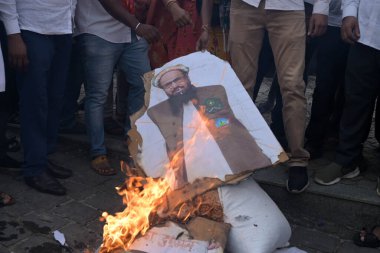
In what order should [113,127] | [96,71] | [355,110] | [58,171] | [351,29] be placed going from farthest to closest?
[113,127], [58,171], [96,71], [355,110], [351,29]

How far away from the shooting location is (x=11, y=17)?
3.13 metres

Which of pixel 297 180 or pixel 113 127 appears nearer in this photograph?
pixel 297 180

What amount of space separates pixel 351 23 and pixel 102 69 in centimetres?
188

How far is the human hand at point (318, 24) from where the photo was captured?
3368 millimetres

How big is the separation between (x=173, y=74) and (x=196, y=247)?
1.12 m

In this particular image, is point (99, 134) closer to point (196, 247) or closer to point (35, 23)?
point (35, 23)

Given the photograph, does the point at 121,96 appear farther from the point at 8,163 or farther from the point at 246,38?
the point at 246,38

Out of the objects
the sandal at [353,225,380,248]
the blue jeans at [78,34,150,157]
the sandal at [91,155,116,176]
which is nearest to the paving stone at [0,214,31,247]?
the sandal at [91,155,116,176]

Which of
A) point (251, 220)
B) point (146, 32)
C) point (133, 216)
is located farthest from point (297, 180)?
point (146, 32)

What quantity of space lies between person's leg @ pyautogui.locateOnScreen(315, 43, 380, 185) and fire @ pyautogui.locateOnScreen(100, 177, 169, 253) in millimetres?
1349

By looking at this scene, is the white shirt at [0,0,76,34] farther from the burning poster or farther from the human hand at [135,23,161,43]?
the burning poster

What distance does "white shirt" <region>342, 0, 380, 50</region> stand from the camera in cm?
312

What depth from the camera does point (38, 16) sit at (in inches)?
129

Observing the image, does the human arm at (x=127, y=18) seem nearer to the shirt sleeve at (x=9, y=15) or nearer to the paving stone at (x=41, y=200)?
the shirt sleeve at (x=9, y=15)
